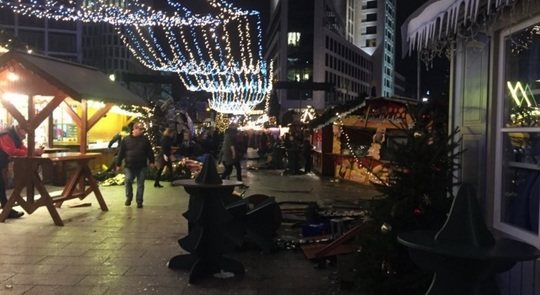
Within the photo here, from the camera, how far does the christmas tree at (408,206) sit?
4539 mm

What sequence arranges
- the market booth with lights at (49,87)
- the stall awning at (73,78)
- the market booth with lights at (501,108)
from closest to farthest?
the market booth with lights at (501,108) → the stall awning at (73,78) → the market booth with lights at (49,87)

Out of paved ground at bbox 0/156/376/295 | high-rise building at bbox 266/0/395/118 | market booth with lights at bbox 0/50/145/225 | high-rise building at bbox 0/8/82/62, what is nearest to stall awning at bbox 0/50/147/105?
market booth with lights at bbox 0/50/145/225

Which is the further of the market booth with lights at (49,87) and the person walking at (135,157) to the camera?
the person walking at (135,157)

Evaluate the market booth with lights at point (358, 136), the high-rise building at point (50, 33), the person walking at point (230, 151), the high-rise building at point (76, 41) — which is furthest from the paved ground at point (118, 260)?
the high-rise building at point (50, 33)

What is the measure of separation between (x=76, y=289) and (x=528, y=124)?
185 inches

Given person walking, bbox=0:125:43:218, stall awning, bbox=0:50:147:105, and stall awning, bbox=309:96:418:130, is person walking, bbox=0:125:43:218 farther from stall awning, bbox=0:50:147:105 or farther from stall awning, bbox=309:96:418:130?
stall awning, bbox=309:96:418:130

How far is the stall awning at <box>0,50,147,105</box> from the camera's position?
27.1ft

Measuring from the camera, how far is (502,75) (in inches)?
182

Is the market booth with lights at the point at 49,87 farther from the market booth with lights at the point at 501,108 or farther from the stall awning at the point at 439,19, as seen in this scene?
the market booth with lights at the point at 501,108

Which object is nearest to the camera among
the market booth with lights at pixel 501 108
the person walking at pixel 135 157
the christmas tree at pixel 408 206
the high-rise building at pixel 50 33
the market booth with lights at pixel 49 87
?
the market booth with lights at pixel 501 108

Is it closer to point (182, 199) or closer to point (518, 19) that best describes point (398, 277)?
point (518, 19)

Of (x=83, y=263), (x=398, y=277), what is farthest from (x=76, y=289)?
(x=398, y=277)

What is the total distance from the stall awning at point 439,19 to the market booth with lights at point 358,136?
25.8ft

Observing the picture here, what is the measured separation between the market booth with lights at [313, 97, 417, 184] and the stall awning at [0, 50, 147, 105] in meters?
6.65
